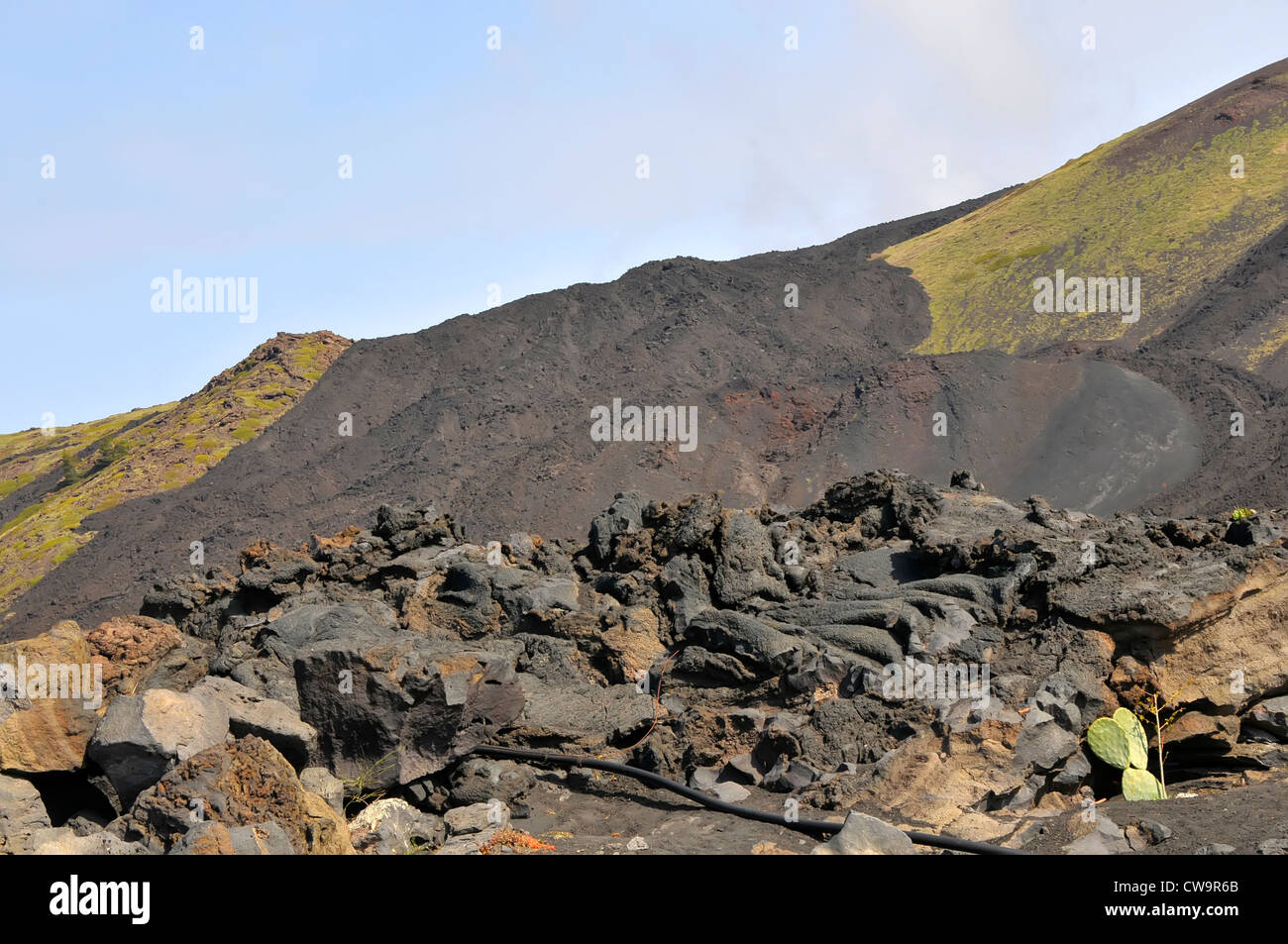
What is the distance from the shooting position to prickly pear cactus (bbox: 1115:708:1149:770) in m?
10.8

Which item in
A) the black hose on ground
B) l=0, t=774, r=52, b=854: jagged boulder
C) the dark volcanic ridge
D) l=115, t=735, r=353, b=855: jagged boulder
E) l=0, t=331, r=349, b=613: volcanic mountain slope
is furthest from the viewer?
l=0, t=331, r=349, b=613: volcanic mountain slope

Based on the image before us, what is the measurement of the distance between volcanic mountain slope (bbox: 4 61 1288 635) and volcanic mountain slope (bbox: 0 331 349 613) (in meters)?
2.04

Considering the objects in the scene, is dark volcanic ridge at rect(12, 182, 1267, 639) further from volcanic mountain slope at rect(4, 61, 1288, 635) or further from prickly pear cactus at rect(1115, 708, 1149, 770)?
prickly pear cactus at rect(1115, 708, 1149, 770)

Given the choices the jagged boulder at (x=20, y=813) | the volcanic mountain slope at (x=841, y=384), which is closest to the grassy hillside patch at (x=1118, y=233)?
the volcanic mountain slope at (x=841, y=384)

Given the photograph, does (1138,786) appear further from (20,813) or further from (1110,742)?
(20,813)

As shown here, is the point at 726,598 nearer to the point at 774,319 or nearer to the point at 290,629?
the point at 290,629

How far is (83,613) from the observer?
34938mm

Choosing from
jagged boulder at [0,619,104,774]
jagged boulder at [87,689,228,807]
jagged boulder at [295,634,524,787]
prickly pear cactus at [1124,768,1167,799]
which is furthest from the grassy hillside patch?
jagged boulder at [0,619,104,774]

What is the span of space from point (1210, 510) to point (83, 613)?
36870 millimetres

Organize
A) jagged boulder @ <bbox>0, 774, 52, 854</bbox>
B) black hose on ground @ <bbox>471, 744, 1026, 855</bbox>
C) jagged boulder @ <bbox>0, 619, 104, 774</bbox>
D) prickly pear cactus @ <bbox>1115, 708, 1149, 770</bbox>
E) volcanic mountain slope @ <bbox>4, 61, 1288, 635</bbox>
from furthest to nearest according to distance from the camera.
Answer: volcanic mountain slope @ <bbox>4, 61, 1288, 635</bbox>, prickly pear cactus @ <bbox>1115, 708, 1149, 770</bbox>, jagged boulder @ <bbox>0, 619, 104, 774</bbox>, jagged boulder @ <bbox>0, 774, 52, 854</bbox>, black hose on ground @ <bbox>471, 744, 1026, 855</bbox>

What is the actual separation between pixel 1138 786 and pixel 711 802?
13.9ft

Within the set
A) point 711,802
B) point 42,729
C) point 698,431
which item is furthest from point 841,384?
point 42,729

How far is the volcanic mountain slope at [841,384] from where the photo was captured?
38.3 metres
